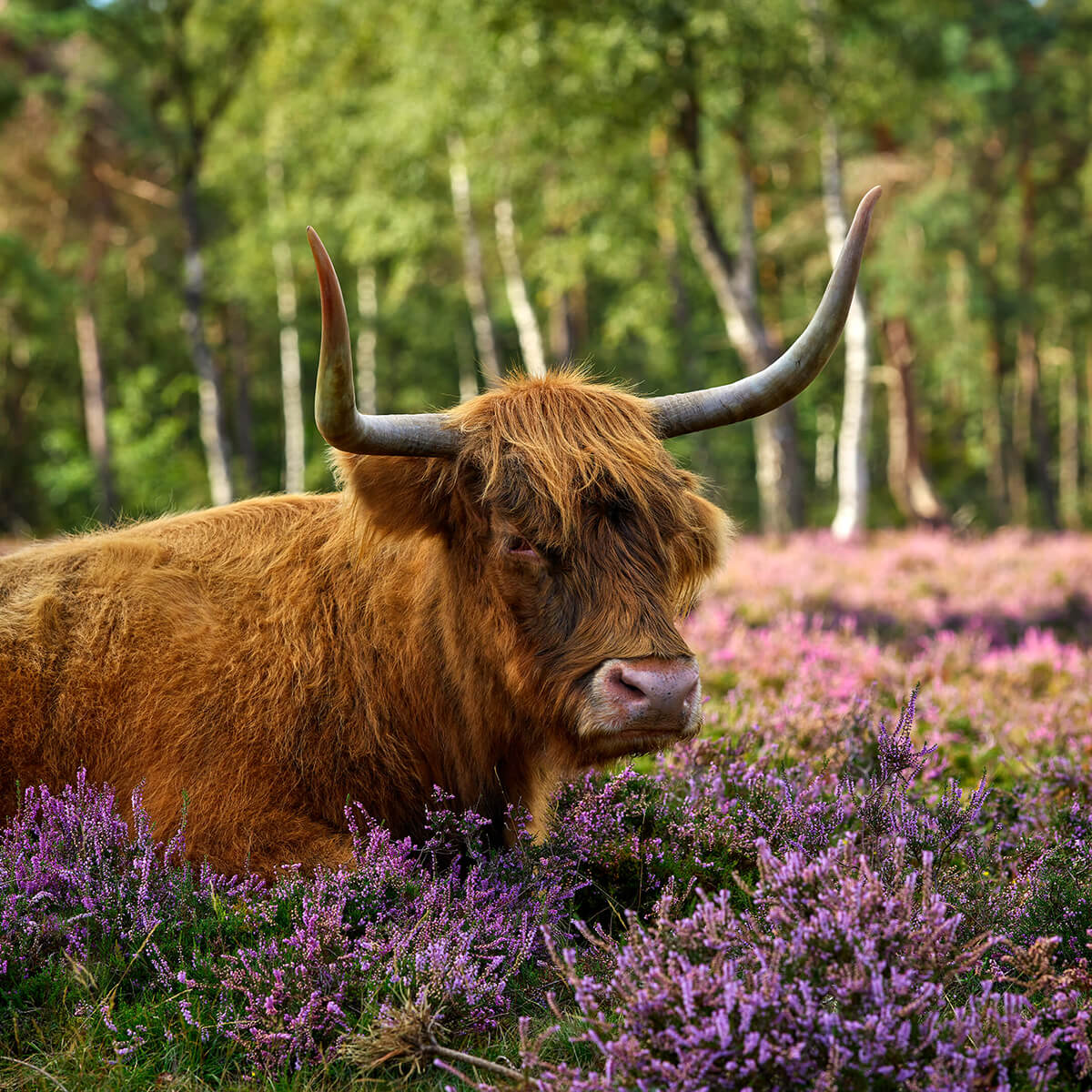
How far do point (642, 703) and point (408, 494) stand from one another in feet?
3.37

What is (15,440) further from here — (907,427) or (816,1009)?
(816,1009)

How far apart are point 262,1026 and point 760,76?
48.4ft

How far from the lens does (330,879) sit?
2818 mm

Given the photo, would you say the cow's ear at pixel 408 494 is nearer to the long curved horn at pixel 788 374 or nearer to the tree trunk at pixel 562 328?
the long curved horn at pixel 788 374

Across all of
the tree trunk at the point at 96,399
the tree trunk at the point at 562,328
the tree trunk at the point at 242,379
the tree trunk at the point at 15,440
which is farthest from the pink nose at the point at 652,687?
the tree trunk at the point at 15,440

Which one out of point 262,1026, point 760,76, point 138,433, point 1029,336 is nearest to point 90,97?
point 138,433

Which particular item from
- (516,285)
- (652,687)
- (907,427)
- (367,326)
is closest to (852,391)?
(516,285)

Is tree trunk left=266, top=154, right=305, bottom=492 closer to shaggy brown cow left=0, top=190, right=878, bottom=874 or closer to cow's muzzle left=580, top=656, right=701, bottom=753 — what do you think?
shaggy brown cow left=0, top=190, right=878, bottom=874

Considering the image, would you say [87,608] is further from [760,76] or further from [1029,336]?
[1029,336]

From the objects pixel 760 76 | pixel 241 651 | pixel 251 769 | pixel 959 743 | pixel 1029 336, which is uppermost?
pixel 760 76

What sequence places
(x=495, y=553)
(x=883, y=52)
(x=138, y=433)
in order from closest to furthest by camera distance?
(x=495, y=553) < (x=883, y=52) < (x=138, y=433)

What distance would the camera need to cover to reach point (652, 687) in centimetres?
270

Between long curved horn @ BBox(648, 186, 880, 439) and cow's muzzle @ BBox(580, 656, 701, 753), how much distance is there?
3.07 feet

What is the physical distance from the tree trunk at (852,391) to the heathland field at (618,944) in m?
11.1
